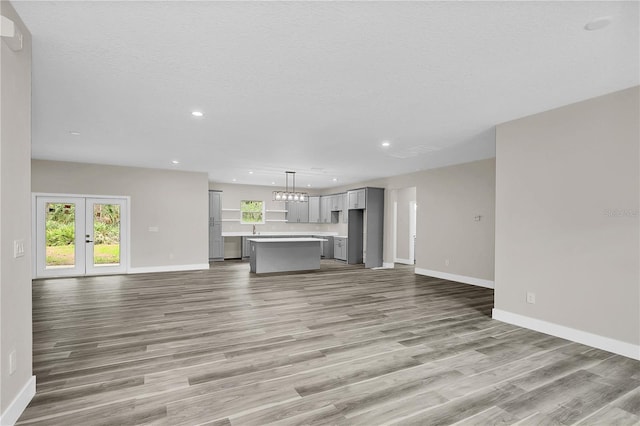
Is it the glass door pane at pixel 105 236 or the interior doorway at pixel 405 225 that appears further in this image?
the interior doorway at pixel 405 225

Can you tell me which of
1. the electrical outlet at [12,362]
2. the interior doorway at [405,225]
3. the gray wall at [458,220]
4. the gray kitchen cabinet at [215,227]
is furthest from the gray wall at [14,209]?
the interior doorway at [405,225]

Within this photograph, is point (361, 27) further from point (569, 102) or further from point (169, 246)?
point (169, 246)

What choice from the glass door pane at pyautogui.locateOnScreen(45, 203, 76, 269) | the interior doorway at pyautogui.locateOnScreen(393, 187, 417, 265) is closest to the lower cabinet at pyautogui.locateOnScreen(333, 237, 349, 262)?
the interior doorway at pyautogui.locateOnScreen(393, 187, 417, 265)

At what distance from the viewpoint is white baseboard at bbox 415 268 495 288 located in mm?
6628

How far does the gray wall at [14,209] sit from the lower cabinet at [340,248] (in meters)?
8.70

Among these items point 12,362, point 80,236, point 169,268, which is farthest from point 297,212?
point 12,362

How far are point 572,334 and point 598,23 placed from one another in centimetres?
313

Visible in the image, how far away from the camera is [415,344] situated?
3441 mm

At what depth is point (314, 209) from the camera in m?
12.1

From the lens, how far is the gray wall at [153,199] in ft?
24.0

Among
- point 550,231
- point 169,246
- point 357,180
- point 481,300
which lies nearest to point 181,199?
point 169,246

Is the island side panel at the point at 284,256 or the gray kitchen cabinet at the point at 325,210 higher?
the gray kitchen cabinet at the point at 325,210

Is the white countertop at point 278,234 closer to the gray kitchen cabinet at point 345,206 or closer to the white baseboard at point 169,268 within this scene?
the gray kitchen cabinet at point 345,206

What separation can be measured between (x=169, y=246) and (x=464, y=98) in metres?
7.63
